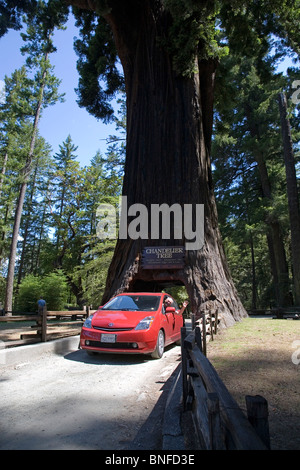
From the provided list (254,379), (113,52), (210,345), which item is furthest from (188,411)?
(113,52)

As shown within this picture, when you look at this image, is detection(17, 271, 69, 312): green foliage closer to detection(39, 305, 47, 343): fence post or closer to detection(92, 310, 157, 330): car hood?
detection(39, 305, 47, 343): fence post

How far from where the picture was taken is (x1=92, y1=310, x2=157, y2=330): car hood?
6.91 metres

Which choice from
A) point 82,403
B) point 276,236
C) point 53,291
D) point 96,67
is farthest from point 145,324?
point 276,236

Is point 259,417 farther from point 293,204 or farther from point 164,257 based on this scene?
point 293,204

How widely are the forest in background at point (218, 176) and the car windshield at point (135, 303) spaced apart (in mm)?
11762

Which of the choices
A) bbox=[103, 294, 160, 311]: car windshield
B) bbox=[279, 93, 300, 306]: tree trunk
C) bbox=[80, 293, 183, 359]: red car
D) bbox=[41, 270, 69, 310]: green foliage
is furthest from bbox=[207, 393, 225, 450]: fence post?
bbox=[41, 270, 69, 310]: green foliage

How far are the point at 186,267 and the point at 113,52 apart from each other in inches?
551

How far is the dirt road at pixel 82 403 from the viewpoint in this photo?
124 inches

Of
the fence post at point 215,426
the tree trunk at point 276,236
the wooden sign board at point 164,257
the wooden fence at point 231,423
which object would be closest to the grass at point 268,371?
the wooden fence at point 231,423

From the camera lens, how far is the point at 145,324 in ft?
22.7

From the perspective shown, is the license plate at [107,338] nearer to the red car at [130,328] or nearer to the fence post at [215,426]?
the red car at [130,328]

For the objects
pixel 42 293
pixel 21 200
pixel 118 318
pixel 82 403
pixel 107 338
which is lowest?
pixel 82 403

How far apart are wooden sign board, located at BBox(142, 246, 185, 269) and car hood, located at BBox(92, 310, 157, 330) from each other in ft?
13.4

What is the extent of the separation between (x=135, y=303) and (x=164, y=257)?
3.66 meters
